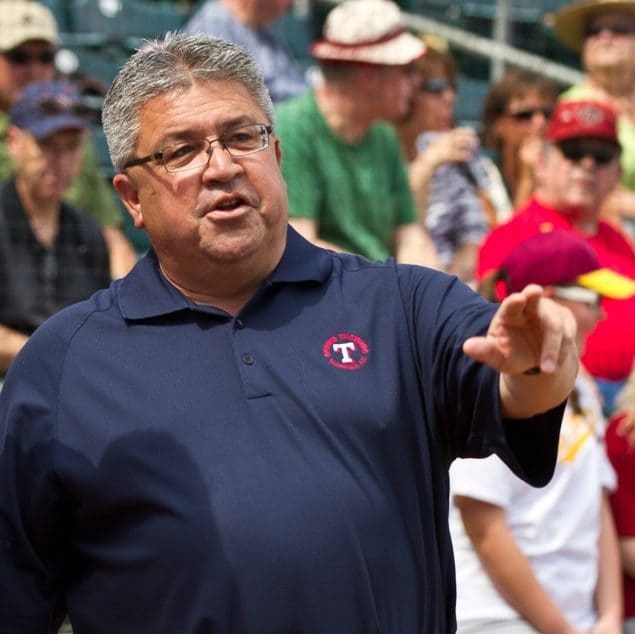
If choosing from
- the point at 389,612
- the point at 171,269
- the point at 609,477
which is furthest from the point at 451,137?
the point at 389,612

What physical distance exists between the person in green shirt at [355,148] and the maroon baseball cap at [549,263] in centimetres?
118

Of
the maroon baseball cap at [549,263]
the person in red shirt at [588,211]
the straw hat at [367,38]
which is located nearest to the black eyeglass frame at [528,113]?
the person in red shirt at [588,211]

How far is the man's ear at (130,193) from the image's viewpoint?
102 inches

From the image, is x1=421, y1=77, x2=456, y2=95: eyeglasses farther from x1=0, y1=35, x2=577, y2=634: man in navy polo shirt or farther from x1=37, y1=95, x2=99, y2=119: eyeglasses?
x1=0, y1=35, x2=577, y2=634: man in navy polo shirt

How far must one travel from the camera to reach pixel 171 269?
8.23 ft

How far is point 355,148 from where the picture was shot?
16.6 ft

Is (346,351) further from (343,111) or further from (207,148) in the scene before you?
(343,111)

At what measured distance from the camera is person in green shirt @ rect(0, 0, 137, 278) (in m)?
5.34

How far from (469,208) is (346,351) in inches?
142

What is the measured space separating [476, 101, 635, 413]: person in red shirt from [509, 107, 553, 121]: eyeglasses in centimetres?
54

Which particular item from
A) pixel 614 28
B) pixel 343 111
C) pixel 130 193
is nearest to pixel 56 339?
pixel 130 193

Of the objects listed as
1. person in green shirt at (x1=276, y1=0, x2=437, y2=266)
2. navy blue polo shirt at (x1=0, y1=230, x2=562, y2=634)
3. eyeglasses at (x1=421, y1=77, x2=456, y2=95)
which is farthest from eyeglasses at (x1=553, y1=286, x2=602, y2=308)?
eyeglasses at (x1=421, y1=77, x2=456, y2=95)

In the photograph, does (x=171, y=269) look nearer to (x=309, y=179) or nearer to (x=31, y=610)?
(x=31, y=610)

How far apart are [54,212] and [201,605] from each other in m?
2.83
